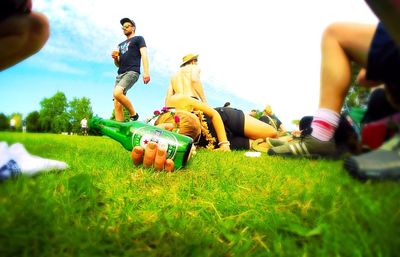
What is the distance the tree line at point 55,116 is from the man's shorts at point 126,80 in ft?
0.23

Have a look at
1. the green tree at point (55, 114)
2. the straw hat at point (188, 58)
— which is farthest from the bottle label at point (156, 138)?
the green tree at point (55, 114)

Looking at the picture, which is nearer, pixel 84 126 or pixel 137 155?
pixel 84 126

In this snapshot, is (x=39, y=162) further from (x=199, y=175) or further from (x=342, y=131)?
(x=199, y=175)

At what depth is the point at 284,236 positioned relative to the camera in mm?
742

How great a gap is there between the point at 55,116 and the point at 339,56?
1.18 feet

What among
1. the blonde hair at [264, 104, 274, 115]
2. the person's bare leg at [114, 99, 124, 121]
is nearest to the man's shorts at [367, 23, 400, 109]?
the blonde hair at [264, 104, 274, 115]

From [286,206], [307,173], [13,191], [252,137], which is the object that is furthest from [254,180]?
[252,137]

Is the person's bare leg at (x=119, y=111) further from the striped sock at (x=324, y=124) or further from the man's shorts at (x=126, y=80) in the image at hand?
the striped sock at (x=324, y=124)

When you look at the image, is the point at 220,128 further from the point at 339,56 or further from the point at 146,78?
the point at 339,56

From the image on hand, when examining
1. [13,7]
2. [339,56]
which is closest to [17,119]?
[13,7]

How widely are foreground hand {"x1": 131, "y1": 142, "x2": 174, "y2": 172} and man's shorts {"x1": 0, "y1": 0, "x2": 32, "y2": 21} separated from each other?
862mm

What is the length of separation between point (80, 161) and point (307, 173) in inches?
20.2

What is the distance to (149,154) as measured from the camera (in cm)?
135

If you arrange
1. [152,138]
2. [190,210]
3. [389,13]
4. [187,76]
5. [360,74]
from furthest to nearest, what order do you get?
[152,138], [190,210], [187,76], [360,74], [389,13]
